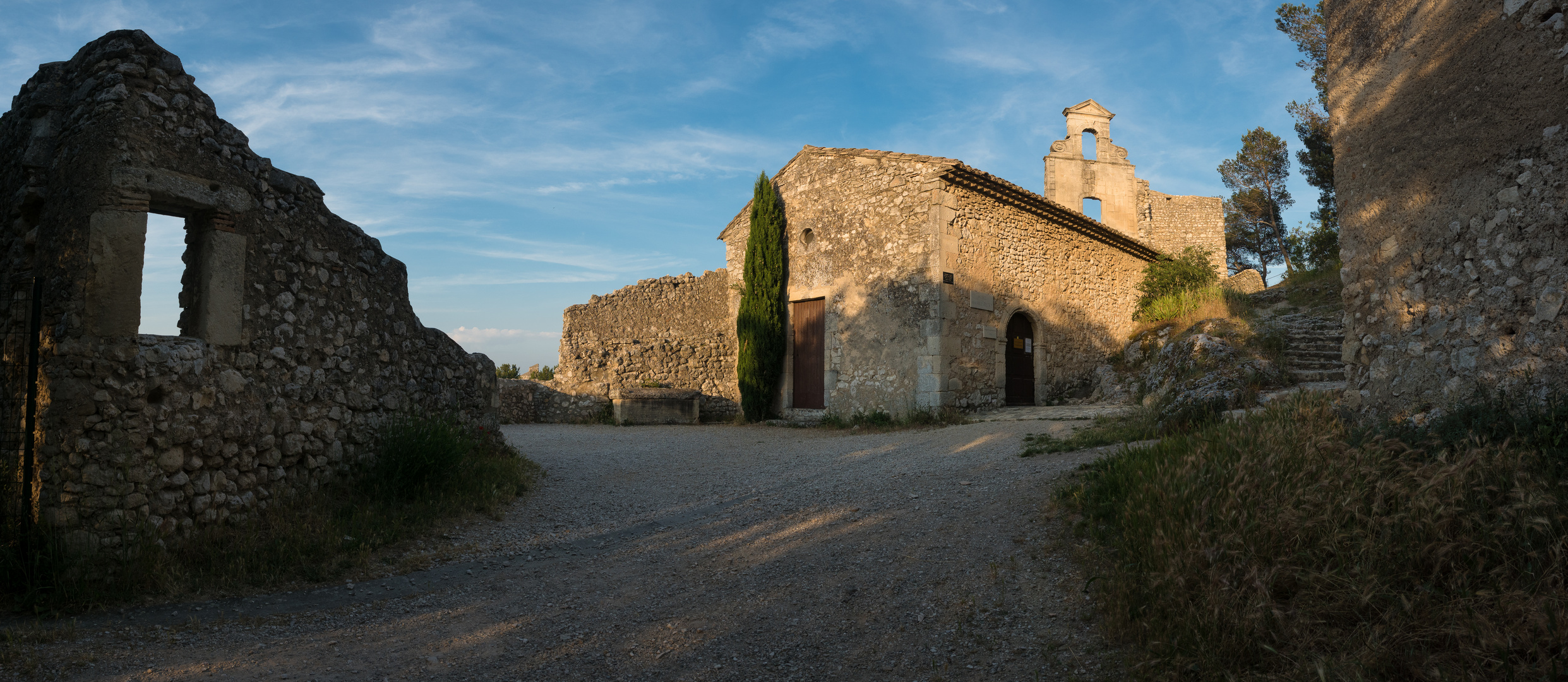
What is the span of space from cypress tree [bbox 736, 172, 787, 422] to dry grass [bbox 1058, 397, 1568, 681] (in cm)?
1048

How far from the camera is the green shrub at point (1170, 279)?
16000 millimetres

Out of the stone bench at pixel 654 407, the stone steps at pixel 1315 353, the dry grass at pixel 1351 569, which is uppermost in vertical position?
the stone steps at pixel 1315 353

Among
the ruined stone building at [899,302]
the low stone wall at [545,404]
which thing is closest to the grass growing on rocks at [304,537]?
the ruined stone building at [899,302]

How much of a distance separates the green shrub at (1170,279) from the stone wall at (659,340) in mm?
9259

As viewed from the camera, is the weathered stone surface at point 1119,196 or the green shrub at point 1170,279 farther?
the weathered stone surface at point 1119,196

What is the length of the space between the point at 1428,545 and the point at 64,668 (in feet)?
18.2

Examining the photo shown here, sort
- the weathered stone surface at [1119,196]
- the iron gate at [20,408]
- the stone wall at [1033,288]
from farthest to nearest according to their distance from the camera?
the weathered stone surface at [1119,196] → the stone wall at [1033,288] → the iron gate at [20,408]

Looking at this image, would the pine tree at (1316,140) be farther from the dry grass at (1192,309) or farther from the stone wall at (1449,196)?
the stone wall at (1449,196)

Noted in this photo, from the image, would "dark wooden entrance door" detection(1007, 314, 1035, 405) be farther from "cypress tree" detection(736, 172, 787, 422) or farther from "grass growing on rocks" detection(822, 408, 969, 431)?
"cypress tree" detection(736, 172, 787, 422)

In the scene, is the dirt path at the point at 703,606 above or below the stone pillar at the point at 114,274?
below

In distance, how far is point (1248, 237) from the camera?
32.0m

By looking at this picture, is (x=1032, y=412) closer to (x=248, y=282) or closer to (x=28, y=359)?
(x=248, y=282)

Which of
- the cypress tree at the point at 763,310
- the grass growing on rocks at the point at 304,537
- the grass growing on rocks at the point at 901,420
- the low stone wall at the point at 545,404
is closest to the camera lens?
the grass growing on rocks at the point at 304,537

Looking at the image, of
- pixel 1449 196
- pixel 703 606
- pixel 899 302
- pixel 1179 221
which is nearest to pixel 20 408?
pixel 703 606
